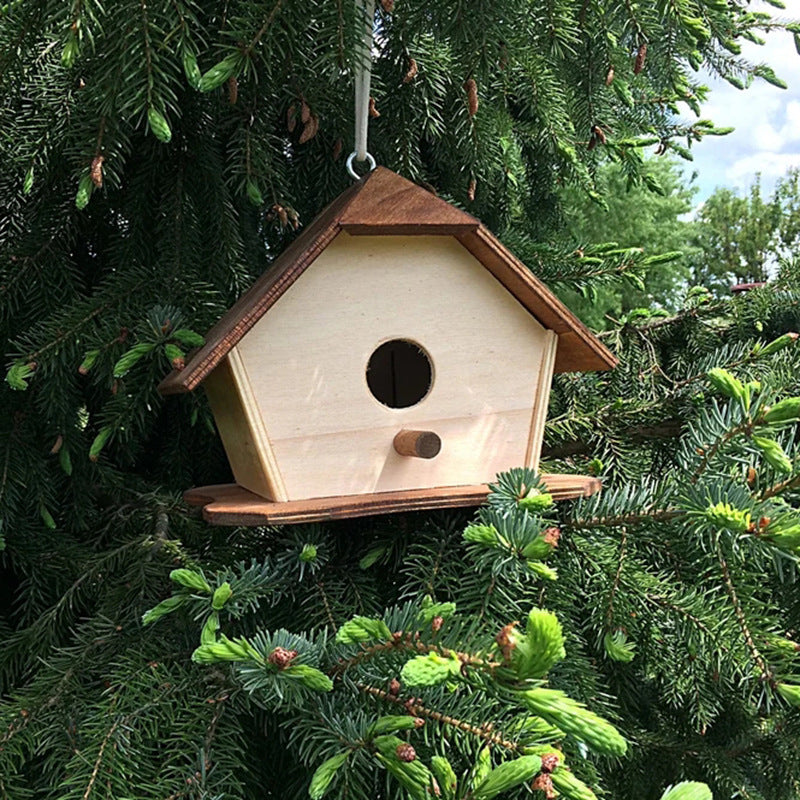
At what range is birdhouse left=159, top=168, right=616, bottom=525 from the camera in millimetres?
956

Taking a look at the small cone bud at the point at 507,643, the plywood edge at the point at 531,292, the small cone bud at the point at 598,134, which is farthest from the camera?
the small cone bud at the point at 598,134

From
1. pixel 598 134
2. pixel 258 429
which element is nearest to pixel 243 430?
pixel 258 429

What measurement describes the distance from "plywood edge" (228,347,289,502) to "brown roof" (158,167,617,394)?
0.11ft

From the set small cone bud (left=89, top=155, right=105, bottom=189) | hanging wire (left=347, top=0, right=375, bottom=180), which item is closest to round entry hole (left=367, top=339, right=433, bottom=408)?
hanging wire (left=347, top=0, right=375, bottom=180)

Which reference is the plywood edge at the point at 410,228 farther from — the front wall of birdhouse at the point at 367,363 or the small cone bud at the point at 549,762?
the small cone bud at the point at 549,762

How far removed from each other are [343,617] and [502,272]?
47 centimetres

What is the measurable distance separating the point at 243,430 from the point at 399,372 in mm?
443

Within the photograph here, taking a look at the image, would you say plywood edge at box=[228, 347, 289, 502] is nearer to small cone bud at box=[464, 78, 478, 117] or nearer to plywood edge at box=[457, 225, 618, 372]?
plywood edge at box=[457, 225, 618, 372]

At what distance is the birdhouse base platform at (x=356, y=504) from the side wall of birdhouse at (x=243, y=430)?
0.03 m

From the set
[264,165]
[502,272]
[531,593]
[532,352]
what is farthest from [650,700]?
[264,165]

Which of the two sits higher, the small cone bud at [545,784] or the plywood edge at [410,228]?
the plywood edge at [410,228]

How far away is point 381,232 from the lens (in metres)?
0.99

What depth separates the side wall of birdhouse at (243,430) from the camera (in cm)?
96

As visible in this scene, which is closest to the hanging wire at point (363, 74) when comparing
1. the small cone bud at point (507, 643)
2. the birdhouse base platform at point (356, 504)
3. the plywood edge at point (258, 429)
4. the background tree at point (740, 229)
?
the plywood edge at point (258, 429)
